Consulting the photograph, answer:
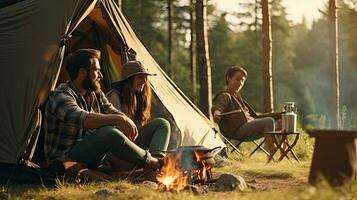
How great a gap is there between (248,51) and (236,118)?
27.3m

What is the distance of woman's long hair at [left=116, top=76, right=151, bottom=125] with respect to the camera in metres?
6.47

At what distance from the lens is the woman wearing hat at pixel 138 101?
20.4 ft

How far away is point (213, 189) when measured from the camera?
19.0 ft

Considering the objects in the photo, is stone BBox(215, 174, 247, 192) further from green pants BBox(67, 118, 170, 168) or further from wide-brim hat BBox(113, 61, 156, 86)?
wide-brim hat BBox(113, 61, 156, 86)

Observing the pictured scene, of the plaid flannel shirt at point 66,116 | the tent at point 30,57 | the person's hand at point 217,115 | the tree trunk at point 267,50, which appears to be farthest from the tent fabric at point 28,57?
the tree trunk at point 267,50

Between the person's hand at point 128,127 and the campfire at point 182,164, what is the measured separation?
35cm

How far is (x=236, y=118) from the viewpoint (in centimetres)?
873

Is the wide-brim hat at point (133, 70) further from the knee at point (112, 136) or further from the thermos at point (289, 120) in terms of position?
the thermos at point (289, 120)

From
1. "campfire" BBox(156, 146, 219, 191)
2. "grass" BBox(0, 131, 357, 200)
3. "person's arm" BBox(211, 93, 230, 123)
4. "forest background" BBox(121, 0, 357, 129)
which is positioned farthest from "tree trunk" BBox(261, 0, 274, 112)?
"forest background" BBox(121, 0, 357, 129)

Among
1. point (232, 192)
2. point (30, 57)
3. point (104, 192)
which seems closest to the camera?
point (104, 192)

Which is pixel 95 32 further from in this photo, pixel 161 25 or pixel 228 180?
pixel 161 25

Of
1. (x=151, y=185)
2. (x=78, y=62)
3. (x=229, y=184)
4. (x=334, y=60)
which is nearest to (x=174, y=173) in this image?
(x=151, y=185)

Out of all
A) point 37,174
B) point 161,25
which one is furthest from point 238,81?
point 161,25

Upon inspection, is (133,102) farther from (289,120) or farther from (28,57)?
(289,120)
